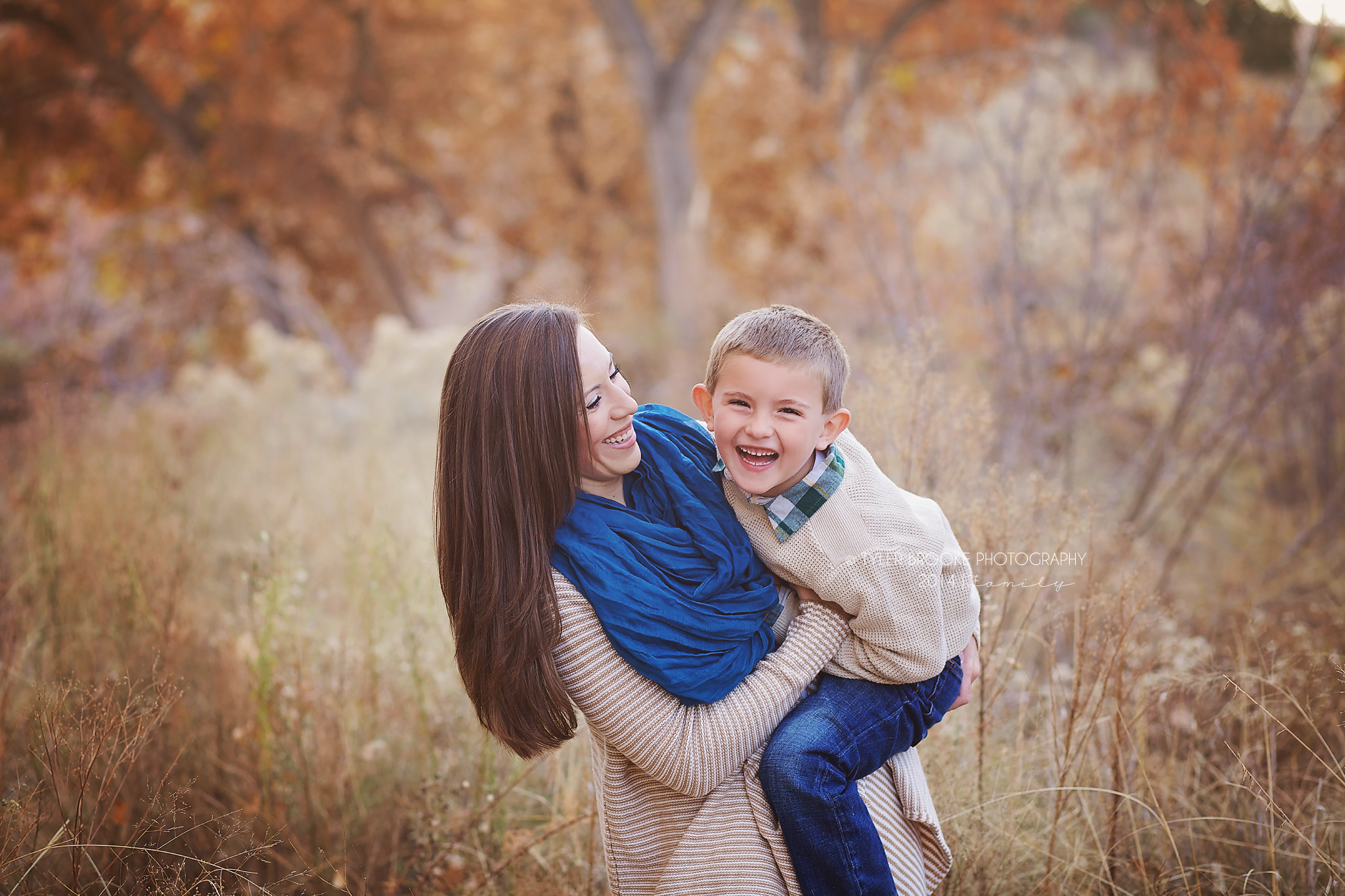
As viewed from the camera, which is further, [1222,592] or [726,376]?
[1222,592]

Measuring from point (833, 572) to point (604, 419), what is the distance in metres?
0.55

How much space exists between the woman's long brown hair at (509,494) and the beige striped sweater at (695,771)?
8cm

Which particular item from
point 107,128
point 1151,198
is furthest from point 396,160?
point 1151,198

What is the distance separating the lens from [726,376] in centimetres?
178

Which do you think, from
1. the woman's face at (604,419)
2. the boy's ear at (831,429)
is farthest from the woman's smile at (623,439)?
the boy's ear at (831,429)

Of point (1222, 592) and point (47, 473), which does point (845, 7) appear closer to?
point (1222, 592)

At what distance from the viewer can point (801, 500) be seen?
1.75m

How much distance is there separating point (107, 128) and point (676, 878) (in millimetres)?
13307

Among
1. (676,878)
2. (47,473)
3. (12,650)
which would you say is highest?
(676,878)

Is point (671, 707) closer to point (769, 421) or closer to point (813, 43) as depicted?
point (769, 421)

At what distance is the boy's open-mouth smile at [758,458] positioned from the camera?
1.73 meters

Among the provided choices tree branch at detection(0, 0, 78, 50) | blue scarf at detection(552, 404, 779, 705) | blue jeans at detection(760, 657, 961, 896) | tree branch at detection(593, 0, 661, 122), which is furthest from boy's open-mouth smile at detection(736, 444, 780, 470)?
tree branch at detection(0, 0, 78, 50)

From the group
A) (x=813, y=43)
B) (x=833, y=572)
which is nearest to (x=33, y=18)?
(x=813, y=43)

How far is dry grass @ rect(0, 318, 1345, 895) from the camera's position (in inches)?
81.4
